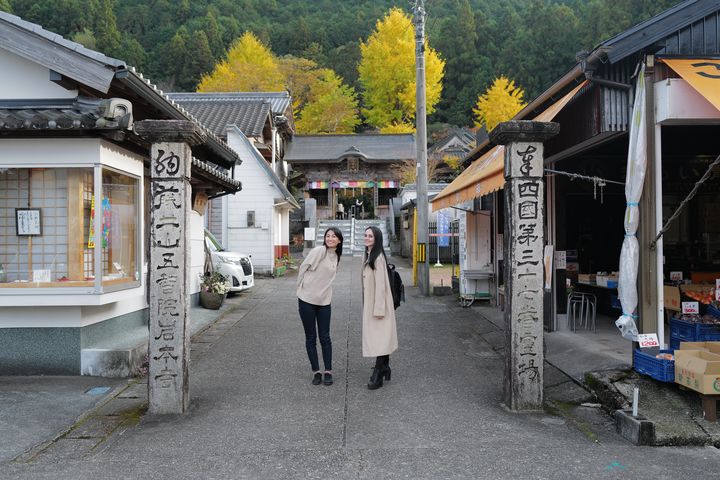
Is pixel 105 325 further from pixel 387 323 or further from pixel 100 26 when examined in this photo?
pixel 100 26

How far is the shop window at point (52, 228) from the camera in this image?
678 cm

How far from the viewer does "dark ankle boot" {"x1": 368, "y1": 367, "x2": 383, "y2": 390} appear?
19.6 ft

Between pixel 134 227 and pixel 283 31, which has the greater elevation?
pixel 283 31

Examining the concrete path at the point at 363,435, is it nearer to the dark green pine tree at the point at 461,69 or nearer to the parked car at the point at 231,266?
the parked car at the point at 231,266

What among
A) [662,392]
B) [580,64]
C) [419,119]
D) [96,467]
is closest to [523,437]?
[662,392]

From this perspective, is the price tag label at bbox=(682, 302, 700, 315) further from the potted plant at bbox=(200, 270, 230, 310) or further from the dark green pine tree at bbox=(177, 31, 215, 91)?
the dark green pine tree at bbox=(177, 31, 215, 91)

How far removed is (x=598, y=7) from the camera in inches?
1682

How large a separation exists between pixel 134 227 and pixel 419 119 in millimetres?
9716

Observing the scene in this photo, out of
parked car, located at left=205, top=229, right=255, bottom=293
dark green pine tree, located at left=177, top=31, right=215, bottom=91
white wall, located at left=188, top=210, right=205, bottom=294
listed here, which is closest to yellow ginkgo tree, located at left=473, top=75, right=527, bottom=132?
dark green pine tree, located at left=177, top=31, right=215, bottom=91

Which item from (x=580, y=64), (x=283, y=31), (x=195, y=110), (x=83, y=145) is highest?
(x=283, y=31)

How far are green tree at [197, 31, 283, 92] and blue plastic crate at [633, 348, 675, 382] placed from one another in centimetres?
3552

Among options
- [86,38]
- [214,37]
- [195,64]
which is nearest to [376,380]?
[86,38]

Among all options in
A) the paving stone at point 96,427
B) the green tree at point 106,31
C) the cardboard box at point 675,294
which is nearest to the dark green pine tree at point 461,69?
the green tree at point 106,31

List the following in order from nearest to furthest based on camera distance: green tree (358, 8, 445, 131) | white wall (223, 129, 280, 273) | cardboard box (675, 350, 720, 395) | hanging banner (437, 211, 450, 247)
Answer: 1. cardboard box (675, 350, 720, 395)
2. white wall (223, 129, 280, 273)
3. hanging banner (437, 211, 450, 247)
4. green tree (358, 8, 445, 131)
